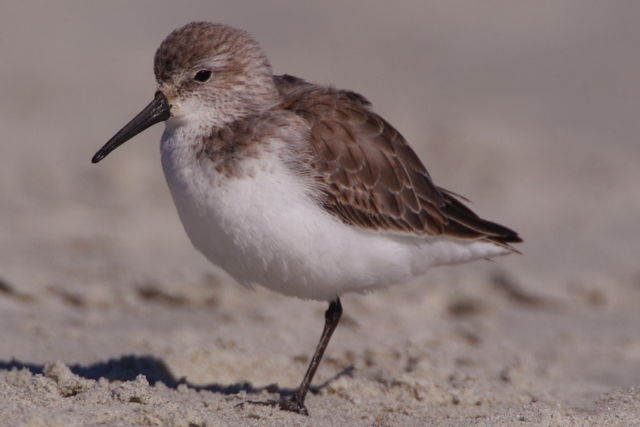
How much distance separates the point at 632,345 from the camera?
21.6ft

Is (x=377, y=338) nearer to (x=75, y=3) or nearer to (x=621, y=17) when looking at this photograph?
(x=621, y=17)

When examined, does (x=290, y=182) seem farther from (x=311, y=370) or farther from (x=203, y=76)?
(x=311, y=370)

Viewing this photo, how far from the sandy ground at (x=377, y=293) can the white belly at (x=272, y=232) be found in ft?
2.02

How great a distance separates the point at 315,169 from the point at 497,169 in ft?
16.7

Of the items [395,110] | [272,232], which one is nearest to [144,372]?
[272,232]

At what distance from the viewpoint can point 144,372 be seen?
5.43m

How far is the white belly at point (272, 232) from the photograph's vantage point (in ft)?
14.9

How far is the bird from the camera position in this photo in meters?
4.61

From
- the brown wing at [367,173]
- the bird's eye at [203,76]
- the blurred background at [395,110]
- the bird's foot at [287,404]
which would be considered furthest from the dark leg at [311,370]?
the blurred background at [395,110]

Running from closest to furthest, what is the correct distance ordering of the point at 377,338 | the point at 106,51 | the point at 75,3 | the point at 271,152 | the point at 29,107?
the point at 271,152 < the point at 377,338 < the point at 29,107 < the point at 106,51 < the point at 75,3

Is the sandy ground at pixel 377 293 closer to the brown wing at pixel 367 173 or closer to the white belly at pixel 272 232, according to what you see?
the white belly at pixel 272 232

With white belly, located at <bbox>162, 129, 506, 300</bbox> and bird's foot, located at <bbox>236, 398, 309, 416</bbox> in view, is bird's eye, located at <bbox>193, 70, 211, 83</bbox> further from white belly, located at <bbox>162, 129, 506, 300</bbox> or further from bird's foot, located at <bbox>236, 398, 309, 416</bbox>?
bird's foot, located at <bbox>236, 398, 309, 416</bbox>

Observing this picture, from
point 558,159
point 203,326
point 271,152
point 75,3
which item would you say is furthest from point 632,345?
point 75,3

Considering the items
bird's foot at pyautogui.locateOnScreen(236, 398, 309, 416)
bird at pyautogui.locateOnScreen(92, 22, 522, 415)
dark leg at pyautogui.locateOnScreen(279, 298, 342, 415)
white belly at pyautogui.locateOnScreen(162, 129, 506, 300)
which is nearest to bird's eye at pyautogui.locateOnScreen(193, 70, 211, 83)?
bird at pyautogui.locateOnScreen(92, 22, 522, 415)
